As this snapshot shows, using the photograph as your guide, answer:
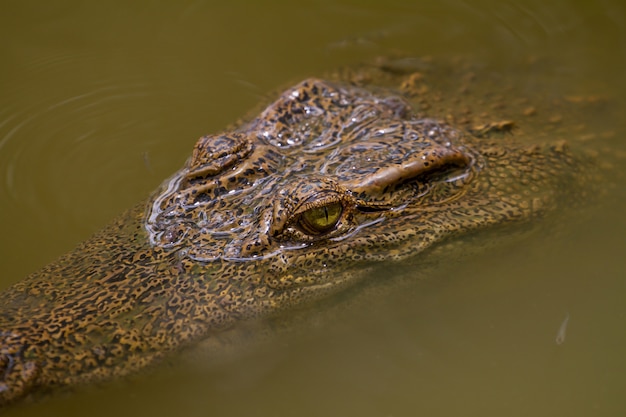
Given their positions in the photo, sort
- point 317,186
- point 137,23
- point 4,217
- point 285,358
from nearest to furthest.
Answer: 1. point 317,186
2. point 285,358
3. point 4,217
4. point 137,23

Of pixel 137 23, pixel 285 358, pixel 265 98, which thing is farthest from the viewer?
pixel 137 23

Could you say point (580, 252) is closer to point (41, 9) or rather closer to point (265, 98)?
point (265, 98)

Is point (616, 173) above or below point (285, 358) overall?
above

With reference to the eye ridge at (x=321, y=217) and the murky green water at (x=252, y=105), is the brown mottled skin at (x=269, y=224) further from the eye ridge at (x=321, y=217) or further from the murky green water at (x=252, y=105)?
→ the murky green water at (x=252, y=105)

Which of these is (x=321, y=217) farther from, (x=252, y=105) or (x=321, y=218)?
(x=252, y=105)

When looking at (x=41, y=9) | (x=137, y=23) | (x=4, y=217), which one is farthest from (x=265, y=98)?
(x=41, y=9)

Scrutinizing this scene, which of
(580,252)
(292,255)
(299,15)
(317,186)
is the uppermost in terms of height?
(299,15)

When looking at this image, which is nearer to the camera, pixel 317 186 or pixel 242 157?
pixel 317 186
